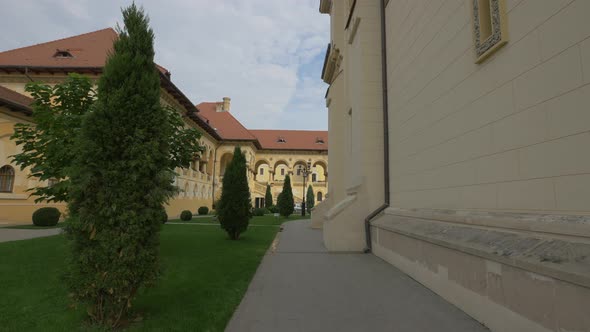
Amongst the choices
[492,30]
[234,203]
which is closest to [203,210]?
[234,203]

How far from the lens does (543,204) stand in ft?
10.7

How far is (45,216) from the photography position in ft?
55.2

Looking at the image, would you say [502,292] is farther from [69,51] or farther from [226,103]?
[226,103]

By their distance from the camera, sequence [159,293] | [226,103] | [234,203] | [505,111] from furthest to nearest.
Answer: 1. [226,103]
2. [234,203]
3. [159,293]
4. [505,111]

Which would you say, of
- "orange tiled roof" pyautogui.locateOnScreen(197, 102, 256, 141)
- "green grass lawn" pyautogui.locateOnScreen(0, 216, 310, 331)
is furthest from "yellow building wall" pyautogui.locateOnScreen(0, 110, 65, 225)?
"orange tiled roof" pyautogui.locateOnScreen(197, 102, 256, 141)

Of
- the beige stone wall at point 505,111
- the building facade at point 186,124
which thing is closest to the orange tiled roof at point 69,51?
the building facade at point 186,124

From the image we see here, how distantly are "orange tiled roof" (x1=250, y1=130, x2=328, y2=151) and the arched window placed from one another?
124ft

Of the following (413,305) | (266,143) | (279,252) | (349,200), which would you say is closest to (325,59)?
(349,200)

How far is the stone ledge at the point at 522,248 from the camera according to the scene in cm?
254

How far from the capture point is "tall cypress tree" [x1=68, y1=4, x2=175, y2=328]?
333cm

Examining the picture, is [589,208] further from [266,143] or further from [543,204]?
[266,143]

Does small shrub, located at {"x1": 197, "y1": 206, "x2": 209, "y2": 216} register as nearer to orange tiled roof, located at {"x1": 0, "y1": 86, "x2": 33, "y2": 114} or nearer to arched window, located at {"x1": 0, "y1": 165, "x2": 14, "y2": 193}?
arched window, located at {"x1": 0, "y1": 165, "x2": 14, "y2": 193}

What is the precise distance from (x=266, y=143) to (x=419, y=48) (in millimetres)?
49474

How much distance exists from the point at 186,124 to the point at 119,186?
28.5 metres
